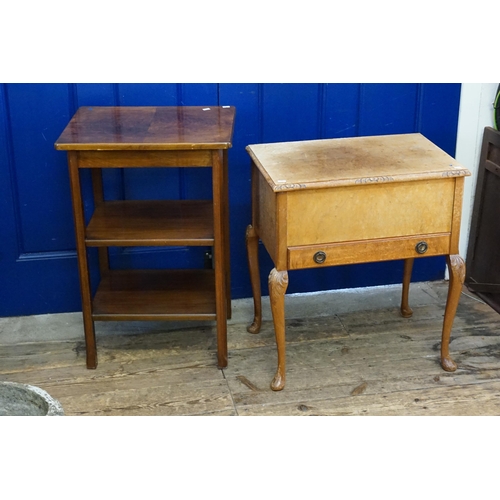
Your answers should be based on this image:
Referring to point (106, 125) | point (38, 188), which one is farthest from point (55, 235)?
point (106, 125)

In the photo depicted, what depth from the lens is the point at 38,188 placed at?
9.14 ft

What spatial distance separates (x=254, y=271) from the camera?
8.97 ft

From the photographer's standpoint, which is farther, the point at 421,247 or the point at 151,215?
the point at 151,215

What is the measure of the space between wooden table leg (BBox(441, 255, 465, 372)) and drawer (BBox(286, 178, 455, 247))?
15cm

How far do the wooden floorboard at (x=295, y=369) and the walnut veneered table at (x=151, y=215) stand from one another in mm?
127

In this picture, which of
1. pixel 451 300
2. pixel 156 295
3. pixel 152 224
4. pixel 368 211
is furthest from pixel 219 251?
pixel 451 300

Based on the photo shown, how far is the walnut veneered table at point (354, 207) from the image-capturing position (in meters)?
2.21

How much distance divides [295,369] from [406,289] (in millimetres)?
634

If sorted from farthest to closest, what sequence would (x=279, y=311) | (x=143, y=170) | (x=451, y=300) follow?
(x=143, y=170)
(x=451, y=300)
(x=279, y=311)

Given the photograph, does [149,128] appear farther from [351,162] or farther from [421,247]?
[421,247]

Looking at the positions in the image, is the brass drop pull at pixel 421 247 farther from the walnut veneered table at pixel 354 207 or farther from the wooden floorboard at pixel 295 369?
the wooden floorboard at pixel 295 369

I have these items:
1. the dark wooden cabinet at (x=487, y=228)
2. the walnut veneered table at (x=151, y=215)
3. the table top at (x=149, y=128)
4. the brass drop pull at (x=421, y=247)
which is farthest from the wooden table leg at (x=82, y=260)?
the dark wooden cabinet at (x=487, y=228)

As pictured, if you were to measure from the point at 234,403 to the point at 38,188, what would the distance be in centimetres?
114

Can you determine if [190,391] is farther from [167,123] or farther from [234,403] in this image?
[167,123]
